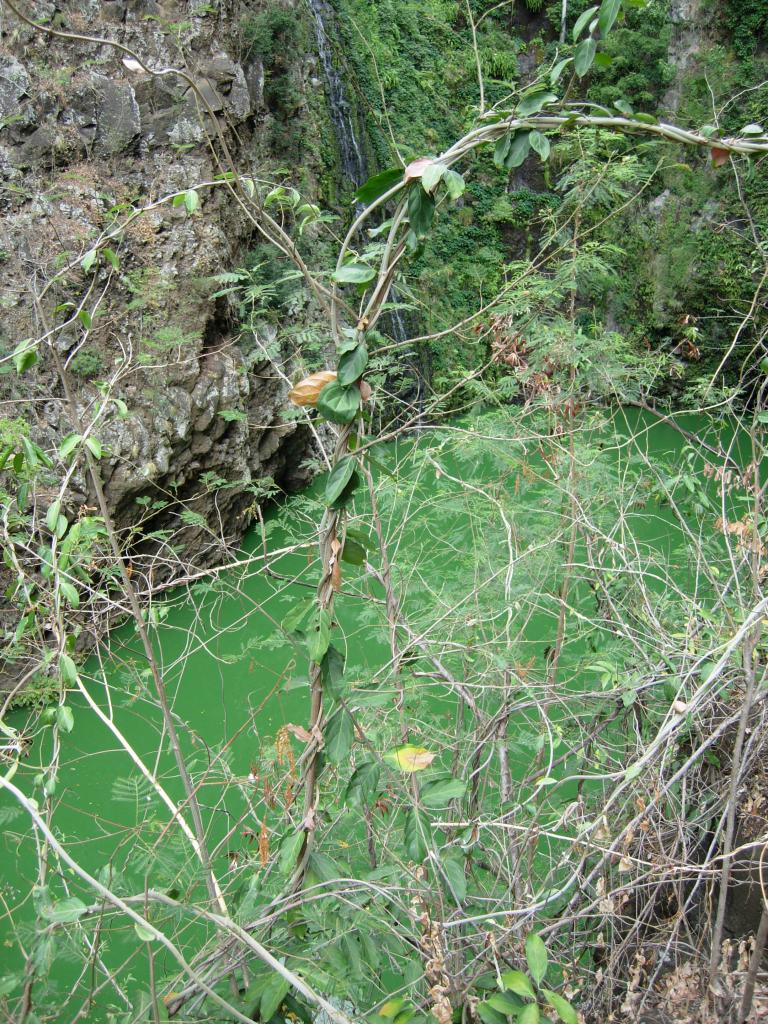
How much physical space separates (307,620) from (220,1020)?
0.63m

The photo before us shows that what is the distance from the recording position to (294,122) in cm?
708

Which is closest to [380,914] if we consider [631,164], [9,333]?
[631,164]

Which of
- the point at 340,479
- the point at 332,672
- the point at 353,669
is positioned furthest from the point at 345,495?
the point at 353,669

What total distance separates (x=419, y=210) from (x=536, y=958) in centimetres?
106

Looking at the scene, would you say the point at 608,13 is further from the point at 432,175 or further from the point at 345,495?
the point at 345,495

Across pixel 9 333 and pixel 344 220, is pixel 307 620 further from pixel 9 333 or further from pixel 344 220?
pixel 344 220

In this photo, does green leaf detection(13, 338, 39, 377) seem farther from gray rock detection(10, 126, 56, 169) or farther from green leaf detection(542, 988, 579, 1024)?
gray rock detection(10, 126, 56, 169)

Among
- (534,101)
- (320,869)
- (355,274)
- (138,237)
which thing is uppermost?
(138,237)

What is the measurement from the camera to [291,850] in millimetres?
1093

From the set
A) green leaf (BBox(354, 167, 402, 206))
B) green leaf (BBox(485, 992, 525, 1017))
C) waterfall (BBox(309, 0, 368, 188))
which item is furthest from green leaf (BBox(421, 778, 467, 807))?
waterfall (BBox(309, 0, 368, 188))

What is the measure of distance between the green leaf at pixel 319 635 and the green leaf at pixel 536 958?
0.52 meters

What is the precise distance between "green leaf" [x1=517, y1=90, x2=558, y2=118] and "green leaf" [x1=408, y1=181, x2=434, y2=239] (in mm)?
177

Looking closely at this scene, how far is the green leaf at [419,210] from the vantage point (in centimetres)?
95

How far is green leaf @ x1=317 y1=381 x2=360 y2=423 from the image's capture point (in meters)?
0.98
